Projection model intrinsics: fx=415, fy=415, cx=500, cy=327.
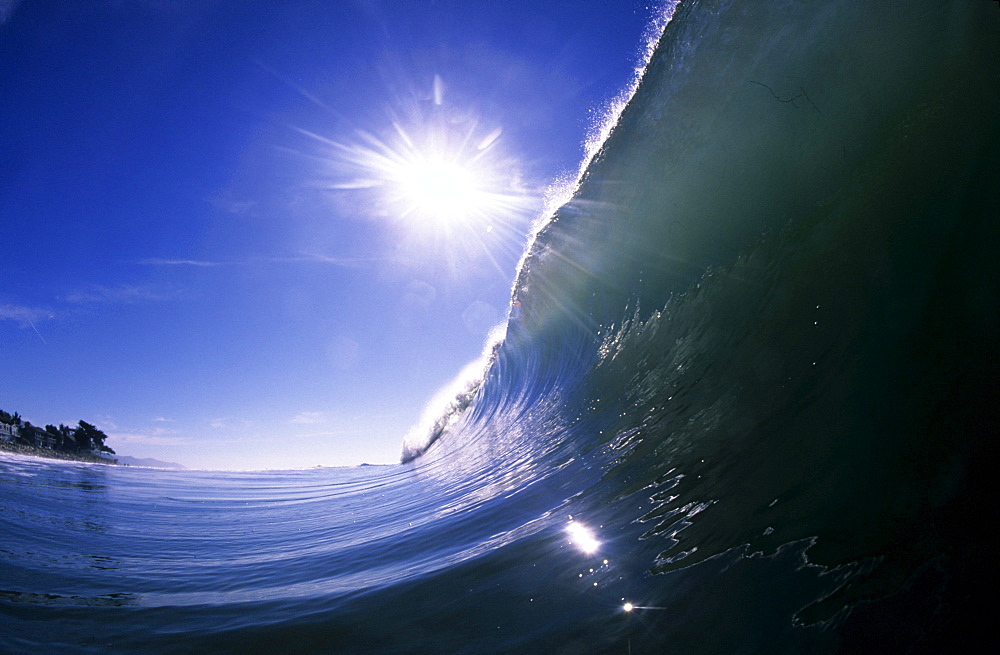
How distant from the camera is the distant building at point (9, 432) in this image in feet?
67.1

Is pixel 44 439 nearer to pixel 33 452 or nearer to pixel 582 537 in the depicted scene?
pixel 33 452

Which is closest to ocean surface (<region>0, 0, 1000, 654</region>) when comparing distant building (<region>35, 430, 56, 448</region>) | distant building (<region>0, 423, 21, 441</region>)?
distant building (<region>0, 423, 21, 441</region>)

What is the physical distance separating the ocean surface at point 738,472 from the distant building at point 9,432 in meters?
23.6

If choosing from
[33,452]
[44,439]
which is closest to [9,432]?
[44,439]

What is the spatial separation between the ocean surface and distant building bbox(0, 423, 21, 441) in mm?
23613

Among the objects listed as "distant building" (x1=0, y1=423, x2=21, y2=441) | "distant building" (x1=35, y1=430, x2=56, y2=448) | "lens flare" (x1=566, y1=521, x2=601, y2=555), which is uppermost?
"distant building" (x1=35, y1=430, x2=56, y2=448)

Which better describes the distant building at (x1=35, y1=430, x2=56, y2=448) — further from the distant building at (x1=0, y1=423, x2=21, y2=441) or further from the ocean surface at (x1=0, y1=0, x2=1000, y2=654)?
the ocean surface at (x1=0, y1=0, x2=1000, y2=654)

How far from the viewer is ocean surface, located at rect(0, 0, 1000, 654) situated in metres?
1.42

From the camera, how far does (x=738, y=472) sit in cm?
219

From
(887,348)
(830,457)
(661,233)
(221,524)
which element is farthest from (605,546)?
(661,233)

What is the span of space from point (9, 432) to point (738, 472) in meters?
33.4

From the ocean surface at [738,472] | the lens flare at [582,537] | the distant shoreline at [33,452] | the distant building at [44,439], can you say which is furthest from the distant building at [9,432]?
the lens flare at [582,537]

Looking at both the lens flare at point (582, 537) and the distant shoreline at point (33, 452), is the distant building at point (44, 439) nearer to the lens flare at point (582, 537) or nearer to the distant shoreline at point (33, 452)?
the distant shoreline at point (33, 452)

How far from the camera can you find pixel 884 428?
1952mm
